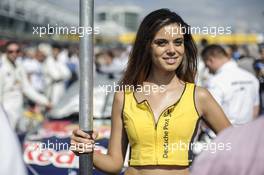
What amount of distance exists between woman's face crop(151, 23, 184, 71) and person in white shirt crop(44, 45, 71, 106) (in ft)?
36.2

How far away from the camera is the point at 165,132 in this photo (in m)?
2.84

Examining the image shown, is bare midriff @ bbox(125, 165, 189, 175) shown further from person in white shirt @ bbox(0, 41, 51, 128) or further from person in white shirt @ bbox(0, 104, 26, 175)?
person in white shirt @ bbox(0, 41, 51, 128)

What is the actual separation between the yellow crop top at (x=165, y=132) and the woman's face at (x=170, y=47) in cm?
13

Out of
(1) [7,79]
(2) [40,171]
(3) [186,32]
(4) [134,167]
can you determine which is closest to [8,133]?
(4) [134,167]

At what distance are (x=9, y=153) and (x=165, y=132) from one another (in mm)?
1455

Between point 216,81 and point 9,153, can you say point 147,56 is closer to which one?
point 9,153

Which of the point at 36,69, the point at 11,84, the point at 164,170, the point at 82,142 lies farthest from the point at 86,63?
the point at 36,69

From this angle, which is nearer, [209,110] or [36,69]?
[209,110]

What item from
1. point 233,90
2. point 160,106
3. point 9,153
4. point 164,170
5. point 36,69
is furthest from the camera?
point 36,69

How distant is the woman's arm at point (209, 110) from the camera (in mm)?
2871

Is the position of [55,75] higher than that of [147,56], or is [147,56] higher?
[147,56]

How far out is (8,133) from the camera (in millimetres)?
1493

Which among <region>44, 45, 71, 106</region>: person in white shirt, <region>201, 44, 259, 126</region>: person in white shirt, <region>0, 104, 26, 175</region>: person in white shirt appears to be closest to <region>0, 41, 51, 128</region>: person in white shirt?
<region>201, 44, 259, 126</region>: person in white shirt

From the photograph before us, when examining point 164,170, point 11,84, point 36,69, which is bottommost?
point 164,170
